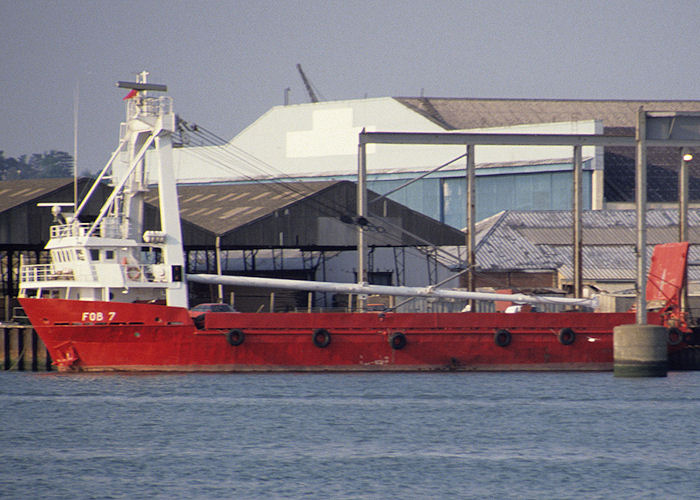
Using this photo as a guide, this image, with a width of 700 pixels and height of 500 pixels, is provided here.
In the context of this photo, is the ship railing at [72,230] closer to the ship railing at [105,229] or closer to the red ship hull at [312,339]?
the ship railing at [105,229]

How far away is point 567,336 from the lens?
40.8 metres

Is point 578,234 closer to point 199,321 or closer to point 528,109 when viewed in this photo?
point 199,321

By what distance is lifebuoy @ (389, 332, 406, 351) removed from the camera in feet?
131

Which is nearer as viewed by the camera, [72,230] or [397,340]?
[397,340]

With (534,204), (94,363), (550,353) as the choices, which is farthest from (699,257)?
(94,363)

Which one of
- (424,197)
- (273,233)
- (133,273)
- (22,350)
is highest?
(424,197)

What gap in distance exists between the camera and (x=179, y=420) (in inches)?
1244

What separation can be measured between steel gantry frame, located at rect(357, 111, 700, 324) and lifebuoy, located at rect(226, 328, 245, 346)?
5548mm

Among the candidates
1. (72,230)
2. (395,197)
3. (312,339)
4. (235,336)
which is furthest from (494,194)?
(72,230)

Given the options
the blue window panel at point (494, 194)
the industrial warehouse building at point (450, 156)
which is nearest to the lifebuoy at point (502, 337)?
the industrial warehouse building at point (450, 156)

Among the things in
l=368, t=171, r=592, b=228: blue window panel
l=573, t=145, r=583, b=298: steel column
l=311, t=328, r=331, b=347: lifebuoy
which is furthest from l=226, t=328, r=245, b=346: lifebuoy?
l=368, t=171, r=592, b=228: blue window panel

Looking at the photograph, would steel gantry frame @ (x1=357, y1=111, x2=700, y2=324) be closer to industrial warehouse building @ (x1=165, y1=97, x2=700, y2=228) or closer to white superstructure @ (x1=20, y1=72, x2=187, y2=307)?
white superstructure @ (x1=20, y1=72, x2=187, y2=307)

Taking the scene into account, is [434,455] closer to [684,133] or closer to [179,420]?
[179,420]

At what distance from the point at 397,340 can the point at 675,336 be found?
9.82m
